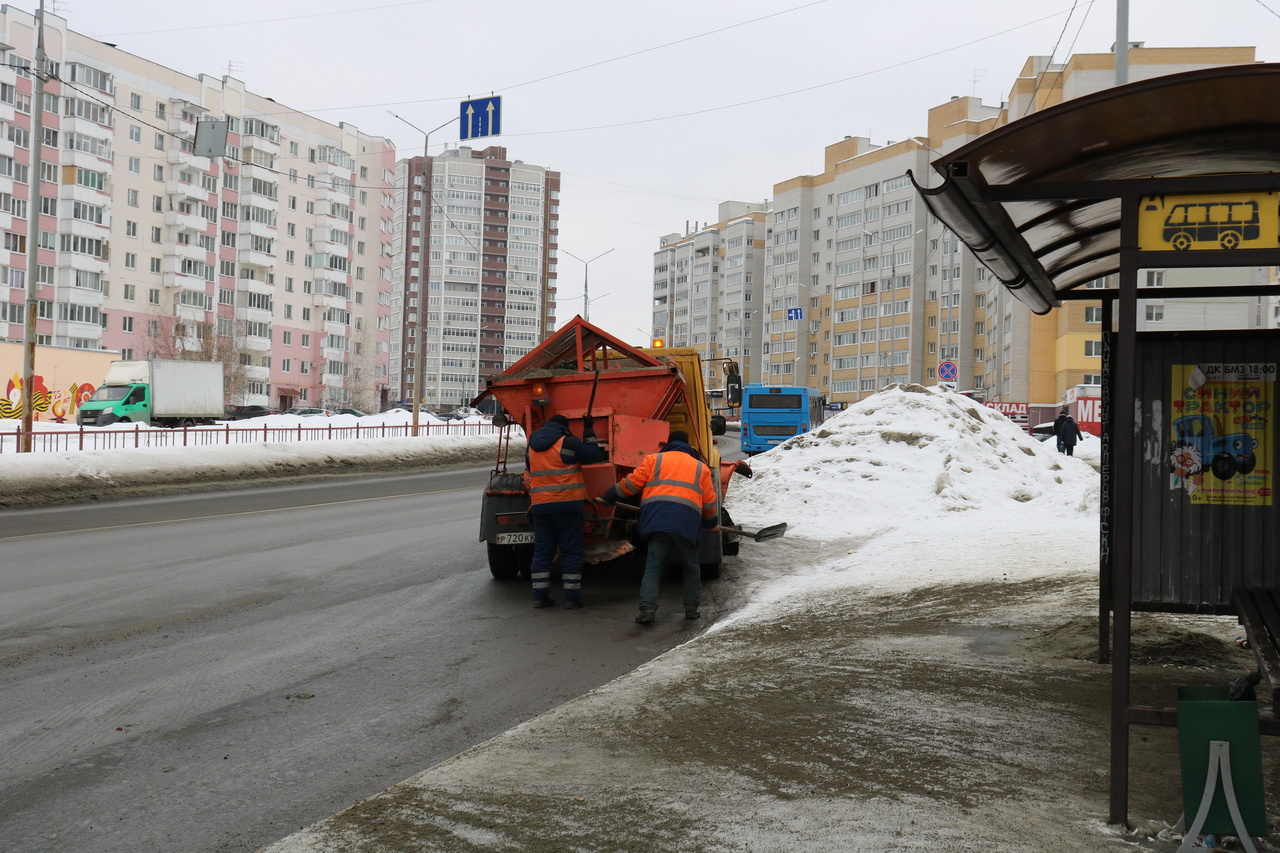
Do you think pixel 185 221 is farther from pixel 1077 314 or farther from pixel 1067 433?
pixel 1067 433

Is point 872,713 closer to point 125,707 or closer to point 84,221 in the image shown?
point 125,707

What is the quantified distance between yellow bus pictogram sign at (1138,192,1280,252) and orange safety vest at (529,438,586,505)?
20.4ft

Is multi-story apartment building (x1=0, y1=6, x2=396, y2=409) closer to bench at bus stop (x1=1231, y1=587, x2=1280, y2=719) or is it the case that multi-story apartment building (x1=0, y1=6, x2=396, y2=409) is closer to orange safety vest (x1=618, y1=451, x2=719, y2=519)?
orange safety vest (x1=618, y1=451, x2=719, y2=519)

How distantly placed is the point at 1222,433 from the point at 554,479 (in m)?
5.66

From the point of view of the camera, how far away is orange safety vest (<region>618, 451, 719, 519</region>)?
9258 millimetres

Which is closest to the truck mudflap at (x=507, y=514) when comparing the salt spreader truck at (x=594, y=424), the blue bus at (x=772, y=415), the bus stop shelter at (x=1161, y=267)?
the salt spreader truck at (x=594, y=424)

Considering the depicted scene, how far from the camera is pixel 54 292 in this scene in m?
72.2

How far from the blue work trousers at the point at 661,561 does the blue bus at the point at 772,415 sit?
31214 mm

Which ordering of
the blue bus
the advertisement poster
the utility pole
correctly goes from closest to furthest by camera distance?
A: the advertisement poster, the utility pole, the blue bus

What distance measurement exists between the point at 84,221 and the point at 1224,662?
78.9m

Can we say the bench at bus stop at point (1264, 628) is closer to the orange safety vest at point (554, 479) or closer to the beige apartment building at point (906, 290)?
the orange safety vest at point (554, 479)

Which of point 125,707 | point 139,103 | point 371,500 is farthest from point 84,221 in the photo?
point 125,707

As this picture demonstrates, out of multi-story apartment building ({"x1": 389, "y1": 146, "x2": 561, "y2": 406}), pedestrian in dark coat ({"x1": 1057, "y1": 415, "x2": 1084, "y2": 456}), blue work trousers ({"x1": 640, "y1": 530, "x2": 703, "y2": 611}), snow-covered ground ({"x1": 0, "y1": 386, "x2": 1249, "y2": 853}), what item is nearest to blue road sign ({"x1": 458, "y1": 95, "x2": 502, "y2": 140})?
pedestrian in dark coat ({"x1": 1057, "y1": 415, "x2": 1084, "y2": 456})

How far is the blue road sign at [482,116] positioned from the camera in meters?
29.8
